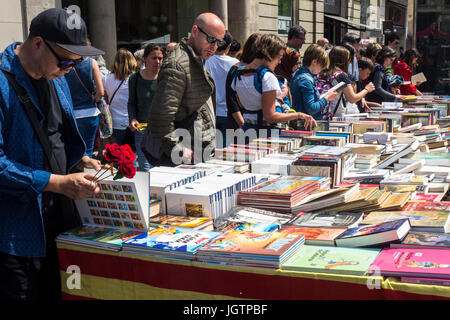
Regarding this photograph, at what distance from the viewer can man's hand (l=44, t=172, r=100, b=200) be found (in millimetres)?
2043

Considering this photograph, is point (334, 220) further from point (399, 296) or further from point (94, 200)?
point (94, 200)

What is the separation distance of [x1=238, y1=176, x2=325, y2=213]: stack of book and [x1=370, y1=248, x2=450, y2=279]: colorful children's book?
660mm

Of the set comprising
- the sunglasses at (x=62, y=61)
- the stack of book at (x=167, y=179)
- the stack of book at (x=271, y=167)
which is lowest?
the stack of book at (x=271, y=167)

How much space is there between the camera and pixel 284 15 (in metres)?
14.9

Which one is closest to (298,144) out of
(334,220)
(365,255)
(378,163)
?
(378,163)

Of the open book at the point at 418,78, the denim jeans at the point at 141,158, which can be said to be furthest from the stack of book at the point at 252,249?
the open book at the point at 418,78

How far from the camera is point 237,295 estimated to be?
2006 mm

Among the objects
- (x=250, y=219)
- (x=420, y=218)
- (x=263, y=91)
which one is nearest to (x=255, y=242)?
(x=250, y=219)

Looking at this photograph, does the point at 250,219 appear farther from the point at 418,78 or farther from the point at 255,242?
the point at 418,78

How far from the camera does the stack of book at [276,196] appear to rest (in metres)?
2.63

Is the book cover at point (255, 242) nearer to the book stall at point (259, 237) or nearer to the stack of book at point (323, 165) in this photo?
the book stall at point (259, 237)

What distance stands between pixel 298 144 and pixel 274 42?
0.90 metres

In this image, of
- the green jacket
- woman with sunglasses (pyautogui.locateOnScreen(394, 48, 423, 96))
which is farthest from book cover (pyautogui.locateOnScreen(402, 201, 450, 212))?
woman with sunglasses (pyautogui.locateOnScreen(394, 48, 423, 96))

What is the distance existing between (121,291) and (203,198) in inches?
21.3
